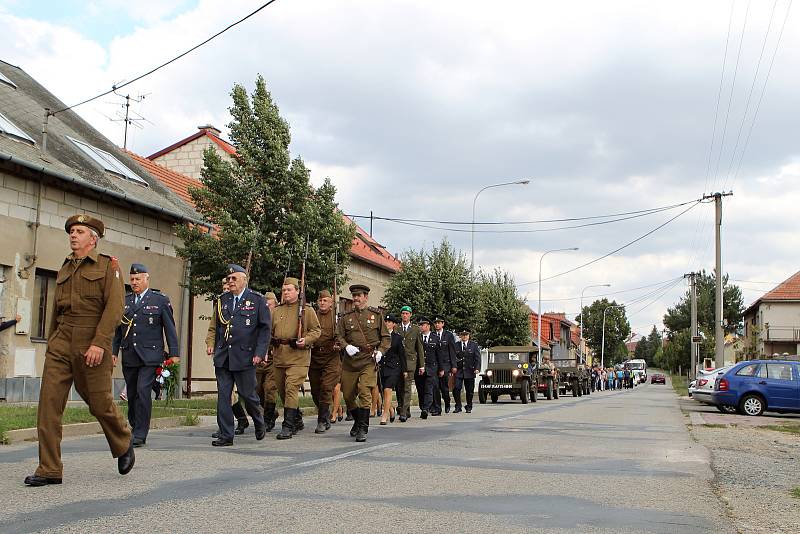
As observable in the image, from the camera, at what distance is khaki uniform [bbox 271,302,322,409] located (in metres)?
10.4

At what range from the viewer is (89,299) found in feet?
21.1

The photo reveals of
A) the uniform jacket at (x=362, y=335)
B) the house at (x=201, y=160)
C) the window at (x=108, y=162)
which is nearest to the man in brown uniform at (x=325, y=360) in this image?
the uniform jacket at (x=362, y=335)

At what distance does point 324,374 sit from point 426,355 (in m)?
5.98

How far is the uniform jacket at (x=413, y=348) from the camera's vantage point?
15.4 meters

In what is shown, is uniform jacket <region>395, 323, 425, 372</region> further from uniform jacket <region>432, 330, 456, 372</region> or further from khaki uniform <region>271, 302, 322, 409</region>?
khaki uniform <region>271, 302, 322, 409</region>

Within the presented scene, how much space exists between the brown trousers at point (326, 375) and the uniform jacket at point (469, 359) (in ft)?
27.1

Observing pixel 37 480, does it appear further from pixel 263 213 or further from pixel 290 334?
pixel 263 213

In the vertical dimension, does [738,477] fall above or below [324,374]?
below

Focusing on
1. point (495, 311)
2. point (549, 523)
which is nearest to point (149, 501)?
point (549, 523)

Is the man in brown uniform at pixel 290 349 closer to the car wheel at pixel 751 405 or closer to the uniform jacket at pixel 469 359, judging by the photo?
the uniform jacket at pixel 469 359

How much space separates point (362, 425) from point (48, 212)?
9635 millimetres

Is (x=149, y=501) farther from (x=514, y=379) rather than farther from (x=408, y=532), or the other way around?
(x=514, y=379)

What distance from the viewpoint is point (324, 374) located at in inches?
448

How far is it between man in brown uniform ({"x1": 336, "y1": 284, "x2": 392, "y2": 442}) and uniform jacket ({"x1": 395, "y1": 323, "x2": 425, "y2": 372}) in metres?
4.18
